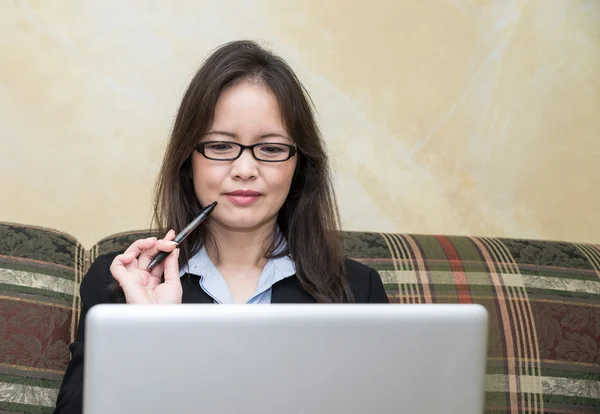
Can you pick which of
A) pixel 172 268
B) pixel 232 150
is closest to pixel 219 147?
pixel 232 150

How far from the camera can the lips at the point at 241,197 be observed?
1.59 metres

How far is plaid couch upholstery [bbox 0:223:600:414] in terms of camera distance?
1.62 m

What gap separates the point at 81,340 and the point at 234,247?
1.14ft

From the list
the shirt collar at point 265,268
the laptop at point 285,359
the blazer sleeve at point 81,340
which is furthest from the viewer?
the shirt collar at point 265,268

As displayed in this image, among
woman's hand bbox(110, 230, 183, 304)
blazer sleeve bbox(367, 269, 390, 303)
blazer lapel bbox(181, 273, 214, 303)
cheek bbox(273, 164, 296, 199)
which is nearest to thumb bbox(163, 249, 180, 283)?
woman's hand bbox(110, 230, 183, 304)

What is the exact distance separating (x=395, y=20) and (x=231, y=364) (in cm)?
164

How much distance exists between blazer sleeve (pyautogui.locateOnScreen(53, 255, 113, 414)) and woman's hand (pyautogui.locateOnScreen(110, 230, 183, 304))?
0.47 ft

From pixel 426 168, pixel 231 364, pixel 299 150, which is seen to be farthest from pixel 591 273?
pixel 231 364

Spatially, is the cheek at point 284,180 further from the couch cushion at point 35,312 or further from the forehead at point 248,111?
the couch cushion at point 35,312

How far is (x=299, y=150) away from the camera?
5.62 feet

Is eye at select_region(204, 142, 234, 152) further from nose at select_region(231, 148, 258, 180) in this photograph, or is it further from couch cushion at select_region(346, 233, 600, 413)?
couch cushion at select_region(346, 233, 600, 413)

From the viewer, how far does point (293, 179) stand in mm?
1786

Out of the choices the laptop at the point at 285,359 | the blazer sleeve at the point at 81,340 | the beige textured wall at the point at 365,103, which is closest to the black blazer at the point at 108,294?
the blazer sleeve at the point at 81,340

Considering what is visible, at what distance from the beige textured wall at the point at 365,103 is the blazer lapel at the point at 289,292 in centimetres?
61
